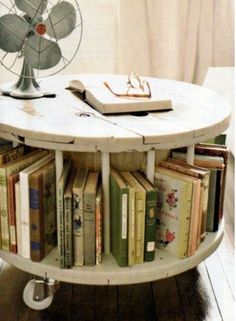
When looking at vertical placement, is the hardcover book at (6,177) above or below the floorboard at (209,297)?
above

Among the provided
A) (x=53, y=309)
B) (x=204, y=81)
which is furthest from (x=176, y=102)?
(x=204, y=81)

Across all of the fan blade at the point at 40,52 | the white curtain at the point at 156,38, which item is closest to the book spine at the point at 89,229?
the fan blade at the point at 40,52

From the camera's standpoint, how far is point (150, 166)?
4.58ft

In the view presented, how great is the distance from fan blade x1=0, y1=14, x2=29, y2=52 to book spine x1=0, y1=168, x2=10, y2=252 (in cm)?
43

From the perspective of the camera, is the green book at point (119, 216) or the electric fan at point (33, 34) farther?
the electric fan at point (33, 34)

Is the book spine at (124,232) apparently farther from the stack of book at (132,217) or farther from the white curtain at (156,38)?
the white curtain at (156,38)

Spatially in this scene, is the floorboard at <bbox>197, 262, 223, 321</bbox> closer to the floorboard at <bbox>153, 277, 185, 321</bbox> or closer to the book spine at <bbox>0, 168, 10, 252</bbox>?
the floorboard at <bbox>153, 277, 185, 321</bbox>

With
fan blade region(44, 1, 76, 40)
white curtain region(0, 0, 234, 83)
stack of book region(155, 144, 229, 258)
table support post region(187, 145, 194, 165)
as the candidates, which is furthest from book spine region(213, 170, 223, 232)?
white curtain region(0, 0, 234, 83)

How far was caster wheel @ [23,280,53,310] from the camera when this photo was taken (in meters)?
1.49

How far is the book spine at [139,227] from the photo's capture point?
1.35 m

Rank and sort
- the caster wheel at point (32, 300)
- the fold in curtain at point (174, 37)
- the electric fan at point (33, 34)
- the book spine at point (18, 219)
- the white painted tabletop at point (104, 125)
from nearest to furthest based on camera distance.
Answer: the white painted tabletop at point (104, 125) < the book spine at point (18, 219) < the caster wheel at point (32, 300) < the electric fan at point (33, 34) < the fold in curtain at point (174, 37)

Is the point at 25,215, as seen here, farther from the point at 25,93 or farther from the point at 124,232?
the point at 25,93

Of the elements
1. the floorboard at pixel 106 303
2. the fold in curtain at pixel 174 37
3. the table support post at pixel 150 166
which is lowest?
the floorboard at pixel 106 303

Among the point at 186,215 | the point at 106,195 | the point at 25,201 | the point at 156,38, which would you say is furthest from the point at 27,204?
the point at 156,38
